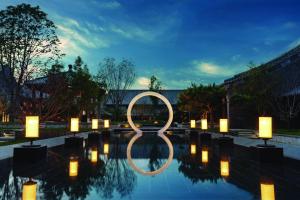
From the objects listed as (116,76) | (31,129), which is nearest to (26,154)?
(31,129)

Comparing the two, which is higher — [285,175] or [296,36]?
[296,36]

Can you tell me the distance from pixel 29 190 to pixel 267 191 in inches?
152

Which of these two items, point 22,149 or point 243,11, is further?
point 243,11

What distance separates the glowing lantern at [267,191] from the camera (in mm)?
4398

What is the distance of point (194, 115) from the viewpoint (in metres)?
39.3

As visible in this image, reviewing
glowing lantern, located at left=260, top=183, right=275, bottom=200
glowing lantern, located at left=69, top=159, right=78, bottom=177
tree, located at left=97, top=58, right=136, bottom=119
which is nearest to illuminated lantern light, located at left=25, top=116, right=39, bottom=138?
glowing lantern, located at left=69, top=159, right=78, bottom=177

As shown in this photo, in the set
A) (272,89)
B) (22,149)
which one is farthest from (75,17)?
(272,89)

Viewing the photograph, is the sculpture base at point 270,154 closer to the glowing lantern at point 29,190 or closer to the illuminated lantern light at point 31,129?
the glowing lantern at point 29,190

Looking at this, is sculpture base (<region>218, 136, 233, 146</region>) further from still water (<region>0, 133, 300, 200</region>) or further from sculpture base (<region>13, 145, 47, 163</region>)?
sculpture base (<region>13, 145, 47, 163</region>)

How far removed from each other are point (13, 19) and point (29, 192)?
1167 cm

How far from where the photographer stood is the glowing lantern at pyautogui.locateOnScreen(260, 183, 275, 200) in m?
4.40

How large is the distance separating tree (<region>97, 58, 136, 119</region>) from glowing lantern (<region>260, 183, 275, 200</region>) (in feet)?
106

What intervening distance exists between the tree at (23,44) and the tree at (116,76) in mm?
21119

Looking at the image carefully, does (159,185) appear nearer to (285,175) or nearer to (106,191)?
(106,191)
